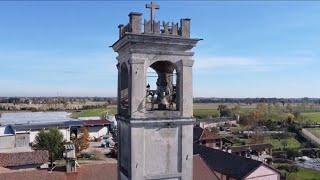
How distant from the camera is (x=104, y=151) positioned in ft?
204

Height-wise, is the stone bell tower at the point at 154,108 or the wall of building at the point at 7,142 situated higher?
the stone bell tower at the point at 154,108

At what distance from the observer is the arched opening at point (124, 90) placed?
13.6 m

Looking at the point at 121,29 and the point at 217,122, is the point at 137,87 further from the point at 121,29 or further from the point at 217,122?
the point at 217,122

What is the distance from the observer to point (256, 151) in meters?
60.6

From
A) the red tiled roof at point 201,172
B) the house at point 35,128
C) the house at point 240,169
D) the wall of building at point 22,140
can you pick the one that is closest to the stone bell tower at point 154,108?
the red tiled roof at point 201,172

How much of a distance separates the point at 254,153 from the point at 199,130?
9.59 metres

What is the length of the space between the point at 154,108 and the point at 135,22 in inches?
125

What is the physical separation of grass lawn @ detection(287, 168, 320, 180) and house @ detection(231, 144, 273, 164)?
5.12m

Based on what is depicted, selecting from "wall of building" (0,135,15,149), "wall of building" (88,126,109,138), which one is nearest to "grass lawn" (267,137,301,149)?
"wall of building" (88,126,109,138)

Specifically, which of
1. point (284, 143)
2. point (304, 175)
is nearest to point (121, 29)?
point (304, 175)

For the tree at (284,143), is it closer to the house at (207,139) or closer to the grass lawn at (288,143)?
the grass lawn at (288,143)

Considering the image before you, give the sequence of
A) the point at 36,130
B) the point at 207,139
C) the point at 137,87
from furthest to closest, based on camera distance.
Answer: the point at 36,130 → the point at 207,139 → the point at 137,87

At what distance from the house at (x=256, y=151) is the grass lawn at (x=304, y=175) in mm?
5121

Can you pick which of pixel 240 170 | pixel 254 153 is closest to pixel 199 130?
pixel 254 153
